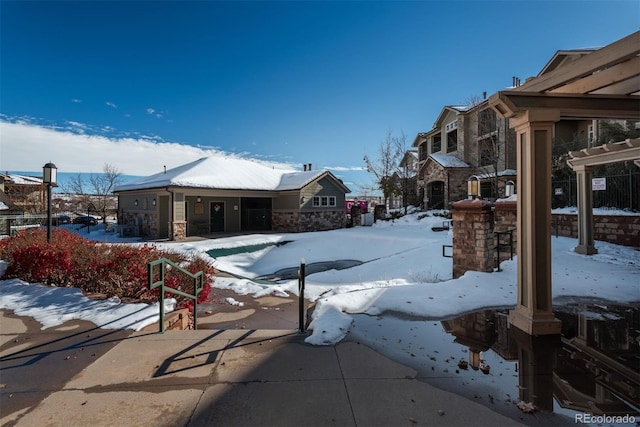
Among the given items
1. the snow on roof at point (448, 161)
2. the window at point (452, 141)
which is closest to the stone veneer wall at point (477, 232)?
the snow on roof at point (448, 161)

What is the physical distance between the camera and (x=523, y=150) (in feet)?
13.6

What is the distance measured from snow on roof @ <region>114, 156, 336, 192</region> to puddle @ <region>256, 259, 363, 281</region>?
319 inches

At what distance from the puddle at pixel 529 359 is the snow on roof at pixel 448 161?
795 inches

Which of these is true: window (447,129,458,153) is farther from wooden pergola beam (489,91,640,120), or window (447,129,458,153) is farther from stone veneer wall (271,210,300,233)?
wooden pergola beam (489,91,640,120)

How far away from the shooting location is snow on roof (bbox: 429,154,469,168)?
77.8ft

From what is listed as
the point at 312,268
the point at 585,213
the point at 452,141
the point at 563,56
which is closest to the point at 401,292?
the point at 312,268

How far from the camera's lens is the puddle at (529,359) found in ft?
8.58

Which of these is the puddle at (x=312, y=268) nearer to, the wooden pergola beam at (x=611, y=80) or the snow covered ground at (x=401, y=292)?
the snow covered ground at (x=401, y=292)

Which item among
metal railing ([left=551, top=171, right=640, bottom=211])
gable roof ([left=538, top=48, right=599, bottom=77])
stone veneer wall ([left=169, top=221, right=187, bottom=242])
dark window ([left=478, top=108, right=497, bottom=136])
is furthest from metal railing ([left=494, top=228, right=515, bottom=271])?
dark window ([left=478, top=108, right=497, bottom=136])

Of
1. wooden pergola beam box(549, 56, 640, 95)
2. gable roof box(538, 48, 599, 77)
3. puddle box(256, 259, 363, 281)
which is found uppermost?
gable roof box(538, 48, 599, 77)

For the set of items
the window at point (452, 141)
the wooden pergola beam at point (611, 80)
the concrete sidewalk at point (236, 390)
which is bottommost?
the concrete sidewalk at point (236, 390)

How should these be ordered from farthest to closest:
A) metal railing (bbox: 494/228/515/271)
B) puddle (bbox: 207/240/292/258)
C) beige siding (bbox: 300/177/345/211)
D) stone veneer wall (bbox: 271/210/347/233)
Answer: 1. beige siding (bbox: 300/177/345/211)
2. stone veneer wall (bbox: 271/210/347/233)
3. puddle (bbox: 207/240/292/258)
4. metal railing (bbox: 494/228/515/271)

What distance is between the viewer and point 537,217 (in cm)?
405

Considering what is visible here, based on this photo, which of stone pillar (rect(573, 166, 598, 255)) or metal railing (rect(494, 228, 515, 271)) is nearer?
metal railing (rect(494, 228, 515, 271))
